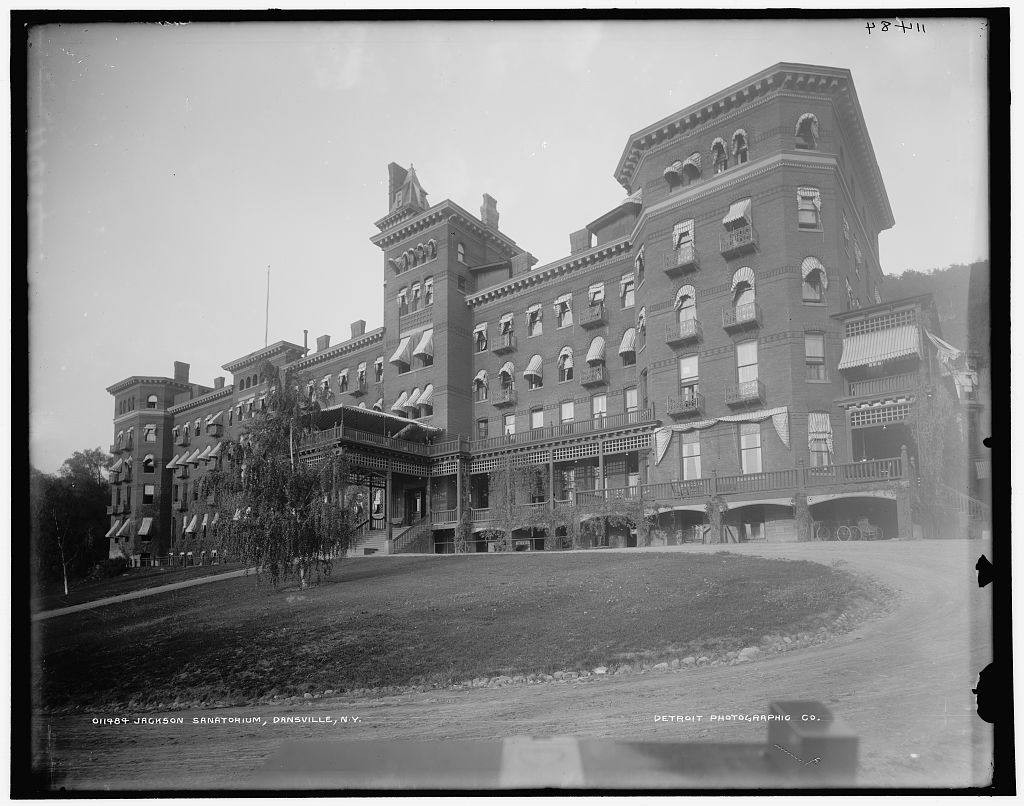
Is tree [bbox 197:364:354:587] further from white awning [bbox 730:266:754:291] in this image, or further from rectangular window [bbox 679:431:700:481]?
white awning [bbox 730:266:754:291]

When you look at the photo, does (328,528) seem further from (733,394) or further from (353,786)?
(733,394)

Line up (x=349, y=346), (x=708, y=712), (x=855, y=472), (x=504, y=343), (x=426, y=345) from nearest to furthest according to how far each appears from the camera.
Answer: (x=708, y=712) < (x=855, y=472) < (x=504, y=343) < (x=426, y=345) < (x=349, y=346)

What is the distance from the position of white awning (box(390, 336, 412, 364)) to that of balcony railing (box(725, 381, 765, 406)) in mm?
13657

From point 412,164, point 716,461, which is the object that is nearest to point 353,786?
point 412,164

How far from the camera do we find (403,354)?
88.3 feet

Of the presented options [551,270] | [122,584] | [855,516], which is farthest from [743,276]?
[122,584]

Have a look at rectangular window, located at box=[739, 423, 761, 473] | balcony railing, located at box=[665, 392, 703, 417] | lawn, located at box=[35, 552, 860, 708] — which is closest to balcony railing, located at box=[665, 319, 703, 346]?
balcony railing, located at box=[665, 392, 703, 417]

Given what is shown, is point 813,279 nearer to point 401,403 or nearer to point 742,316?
point 742,316

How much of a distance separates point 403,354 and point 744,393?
1441cm

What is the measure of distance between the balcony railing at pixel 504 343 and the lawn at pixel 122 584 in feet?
45.1

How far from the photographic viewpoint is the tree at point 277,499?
11.7m

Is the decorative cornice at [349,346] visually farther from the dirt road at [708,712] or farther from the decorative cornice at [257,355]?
the dirt road at [708,712]

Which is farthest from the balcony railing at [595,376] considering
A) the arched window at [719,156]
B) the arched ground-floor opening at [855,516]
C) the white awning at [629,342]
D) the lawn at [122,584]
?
the lawn at [122,584]

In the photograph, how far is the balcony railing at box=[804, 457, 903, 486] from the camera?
9.95 meters
